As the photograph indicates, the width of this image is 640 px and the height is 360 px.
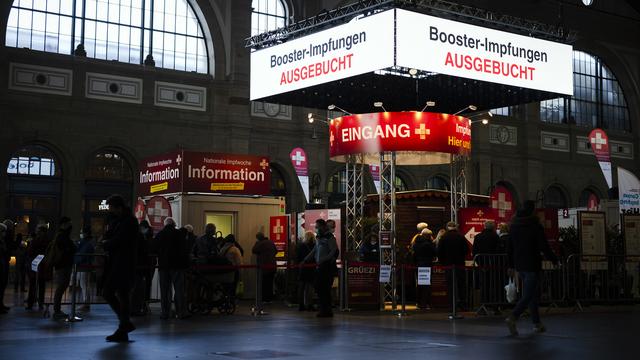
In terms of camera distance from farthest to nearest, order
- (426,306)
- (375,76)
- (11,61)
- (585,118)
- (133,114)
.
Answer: (585,118)
(133,114)
(11,61)
(375,76)
(426,306)

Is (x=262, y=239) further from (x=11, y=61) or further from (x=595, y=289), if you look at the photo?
(x=11, y=61)

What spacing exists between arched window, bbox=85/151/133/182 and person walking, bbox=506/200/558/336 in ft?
70.2

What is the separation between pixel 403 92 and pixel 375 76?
2.25m

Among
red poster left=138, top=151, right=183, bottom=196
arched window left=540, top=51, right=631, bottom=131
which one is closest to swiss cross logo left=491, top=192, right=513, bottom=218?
red poster left=138, top=151, right=183, bottom=196

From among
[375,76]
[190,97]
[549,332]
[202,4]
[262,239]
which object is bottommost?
[549,332]

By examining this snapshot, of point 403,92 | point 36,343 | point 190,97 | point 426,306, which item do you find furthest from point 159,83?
point 36,343

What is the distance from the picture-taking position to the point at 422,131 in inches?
727

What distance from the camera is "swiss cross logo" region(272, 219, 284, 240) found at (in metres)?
20.4

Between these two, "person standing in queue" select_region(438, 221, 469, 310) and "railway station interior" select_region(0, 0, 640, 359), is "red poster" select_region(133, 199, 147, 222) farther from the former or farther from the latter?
"person standing in queue" select_region(438, 221, 469, 310)

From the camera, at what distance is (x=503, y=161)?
4031cm

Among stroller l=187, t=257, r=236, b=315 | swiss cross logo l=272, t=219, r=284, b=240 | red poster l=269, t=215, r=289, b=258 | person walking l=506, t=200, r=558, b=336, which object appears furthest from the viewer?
swiss cross logo l=272, t=219, r=284, b=240

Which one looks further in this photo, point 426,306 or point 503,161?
point 503,161

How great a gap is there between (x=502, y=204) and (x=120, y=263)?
39.0 ft

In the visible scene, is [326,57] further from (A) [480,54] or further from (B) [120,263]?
(B) [120,263]
